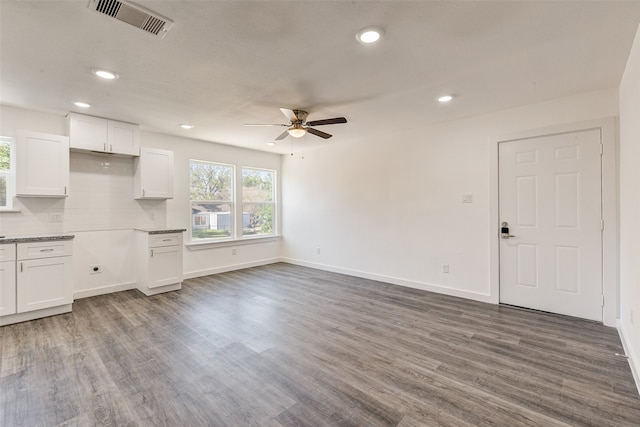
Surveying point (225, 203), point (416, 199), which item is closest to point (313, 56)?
point (416, 199)

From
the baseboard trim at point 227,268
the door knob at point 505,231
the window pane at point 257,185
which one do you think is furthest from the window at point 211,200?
the door knob at point 505,231

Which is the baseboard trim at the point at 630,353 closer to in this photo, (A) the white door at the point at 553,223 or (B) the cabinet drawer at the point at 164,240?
(A) the white door at the point at 553,223

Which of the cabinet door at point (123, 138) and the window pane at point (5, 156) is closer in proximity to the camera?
the window pane at point (5, 156)

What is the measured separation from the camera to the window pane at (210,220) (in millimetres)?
5555

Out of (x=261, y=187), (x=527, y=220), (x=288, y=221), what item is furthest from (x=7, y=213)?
(x=527, y=220)

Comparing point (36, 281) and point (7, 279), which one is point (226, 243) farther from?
point (7, 279)

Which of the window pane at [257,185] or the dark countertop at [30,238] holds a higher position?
the window pane at [257,185]

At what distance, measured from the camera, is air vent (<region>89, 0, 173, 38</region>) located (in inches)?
71.2

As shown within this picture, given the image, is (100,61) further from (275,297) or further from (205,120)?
(275,297)

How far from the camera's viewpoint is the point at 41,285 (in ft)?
11.4

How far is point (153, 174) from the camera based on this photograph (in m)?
4.67

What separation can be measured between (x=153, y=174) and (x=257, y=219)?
246 cm

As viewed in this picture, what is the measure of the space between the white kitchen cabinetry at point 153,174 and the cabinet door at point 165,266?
2.94 feet

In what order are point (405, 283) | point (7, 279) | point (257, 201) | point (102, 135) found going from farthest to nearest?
point (257, 201), point (405, 283), point (102, 135), point (7, 279)
